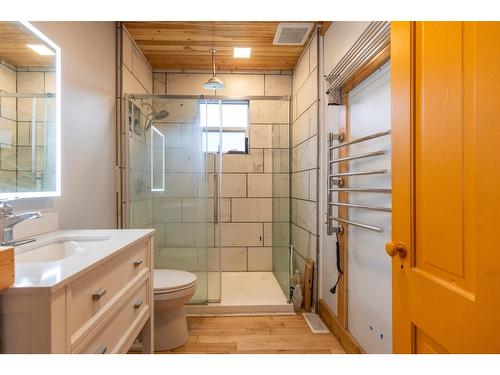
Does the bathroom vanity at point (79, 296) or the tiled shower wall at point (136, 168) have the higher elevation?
the tiled shower wall at point (136, 168)

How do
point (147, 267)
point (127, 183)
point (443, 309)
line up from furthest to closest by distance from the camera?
point (127, 183)
point (147, 267)
point (443, 309)

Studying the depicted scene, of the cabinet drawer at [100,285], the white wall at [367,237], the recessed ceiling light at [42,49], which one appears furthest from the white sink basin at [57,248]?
the white wall at [367,237]

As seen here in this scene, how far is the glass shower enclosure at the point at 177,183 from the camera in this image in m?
2.65

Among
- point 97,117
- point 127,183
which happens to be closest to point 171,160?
point 127,183

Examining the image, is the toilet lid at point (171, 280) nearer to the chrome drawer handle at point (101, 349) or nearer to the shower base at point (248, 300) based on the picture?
the shower base at point (248, 300)

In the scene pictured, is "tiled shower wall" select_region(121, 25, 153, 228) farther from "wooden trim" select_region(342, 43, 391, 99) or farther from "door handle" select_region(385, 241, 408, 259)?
"door handle" select_region(385, 241, 408, 259)

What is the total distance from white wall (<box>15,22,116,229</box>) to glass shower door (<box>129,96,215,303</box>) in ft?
0.87

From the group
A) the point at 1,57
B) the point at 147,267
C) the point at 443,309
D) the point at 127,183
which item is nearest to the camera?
the point at 443,309

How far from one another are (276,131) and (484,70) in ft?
8.73

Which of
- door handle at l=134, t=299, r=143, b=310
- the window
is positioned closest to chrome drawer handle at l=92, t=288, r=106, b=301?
door handle at l=134, t=299, r=143, b=310

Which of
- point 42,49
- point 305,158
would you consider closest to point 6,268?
point 42,49

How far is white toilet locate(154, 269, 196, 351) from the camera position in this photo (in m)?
1.94

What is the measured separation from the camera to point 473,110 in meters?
0.68
